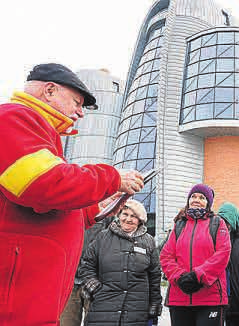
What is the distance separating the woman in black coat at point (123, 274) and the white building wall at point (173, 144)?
24.0 meters

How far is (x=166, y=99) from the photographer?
32.8m

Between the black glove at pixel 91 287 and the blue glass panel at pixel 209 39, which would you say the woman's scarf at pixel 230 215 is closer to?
the black glove at pixel 91 287

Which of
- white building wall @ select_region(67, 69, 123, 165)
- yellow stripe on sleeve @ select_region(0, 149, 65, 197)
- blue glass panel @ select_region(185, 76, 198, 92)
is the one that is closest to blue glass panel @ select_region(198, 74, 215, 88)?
blue glass panel @ select_region(185, 76, 198, 92)

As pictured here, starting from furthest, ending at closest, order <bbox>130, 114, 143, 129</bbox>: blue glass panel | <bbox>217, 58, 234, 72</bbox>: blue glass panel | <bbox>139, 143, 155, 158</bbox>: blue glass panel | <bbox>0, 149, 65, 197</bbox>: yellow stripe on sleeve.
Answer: <bbox>130, 114, 143, 129</bbox>: blue glass panel, <bbox>139, 143, 155, 158</bbox>: blue glass panel, <bbox>217, 58, 234, 72</bbox>: blue glass panel, <bbox>0, 149, 65, 197</bbox>: yellow stripe on sleeve

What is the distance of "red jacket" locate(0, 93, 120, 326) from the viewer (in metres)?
1.42

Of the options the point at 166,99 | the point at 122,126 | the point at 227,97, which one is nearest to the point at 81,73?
the point at 122,126

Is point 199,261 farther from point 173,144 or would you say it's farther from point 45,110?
point 173,144

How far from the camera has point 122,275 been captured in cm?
383

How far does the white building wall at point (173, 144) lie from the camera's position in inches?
1184

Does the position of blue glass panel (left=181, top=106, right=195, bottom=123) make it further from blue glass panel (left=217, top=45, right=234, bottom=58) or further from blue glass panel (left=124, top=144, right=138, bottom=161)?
blue glass panel (left=124, top=144, right=138, bottom=161)

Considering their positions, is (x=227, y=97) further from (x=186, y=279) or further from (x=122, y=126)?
(x=186, y=279)

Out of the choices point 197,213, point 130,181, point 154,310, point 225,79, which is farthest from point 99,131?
point 130,181

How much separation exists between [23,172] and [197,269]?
8.56 feet

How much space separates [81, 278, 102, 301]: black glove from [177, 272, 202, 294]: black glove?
69 cm
